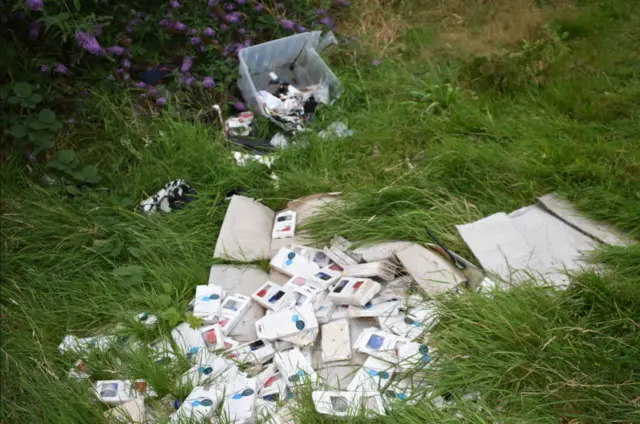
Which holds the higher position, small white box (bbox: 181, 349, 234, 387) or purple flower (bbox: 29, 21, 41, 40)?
purple flower (bbox: 29, 21, 41, 40)

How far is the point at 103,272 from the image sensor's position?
3559 millimetres

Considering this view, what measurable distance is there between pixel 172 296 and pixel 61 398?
0.78 meters

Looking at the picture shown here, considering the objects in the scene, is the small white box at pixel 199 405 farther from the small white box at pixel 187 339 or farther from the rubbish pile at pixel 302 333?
the small white box at pixel 187 339

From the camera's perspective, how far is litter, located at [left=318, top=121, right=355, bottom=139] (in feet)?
14.2

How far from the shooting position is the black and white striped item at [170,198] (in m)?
3.95

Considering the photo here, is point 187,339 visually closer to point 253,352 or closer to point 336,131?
point 253,352

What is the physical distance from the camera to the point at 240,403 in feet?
8.81

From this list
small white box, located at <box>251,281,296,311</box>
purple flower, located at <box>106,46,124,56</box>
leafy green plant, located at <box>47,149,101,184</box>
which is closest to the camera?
small white box, located at <box>251,281,296,311</box>

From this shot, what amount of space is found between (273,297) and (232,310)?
22 centimetres

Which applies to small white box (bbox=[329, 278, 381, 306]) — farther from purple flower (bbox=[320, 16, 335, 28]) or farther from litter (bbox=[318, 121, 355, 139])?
purple flower (bbox=[320, 16, 335, 28])

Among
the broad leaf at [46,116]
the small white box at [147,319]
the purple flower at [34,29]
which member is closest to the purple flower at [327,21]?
the purple flower at [34,29]

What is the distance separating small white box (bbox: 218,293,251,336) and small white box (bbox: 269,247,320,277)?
10.3 inches

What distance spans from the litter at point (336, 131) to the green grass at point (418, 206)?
0.08 metres

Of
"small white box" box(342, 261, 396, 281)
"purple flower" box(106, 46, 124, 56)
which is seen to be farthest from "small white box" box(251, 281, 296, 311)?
"purple flower" box(106, 46, 124, 56)
